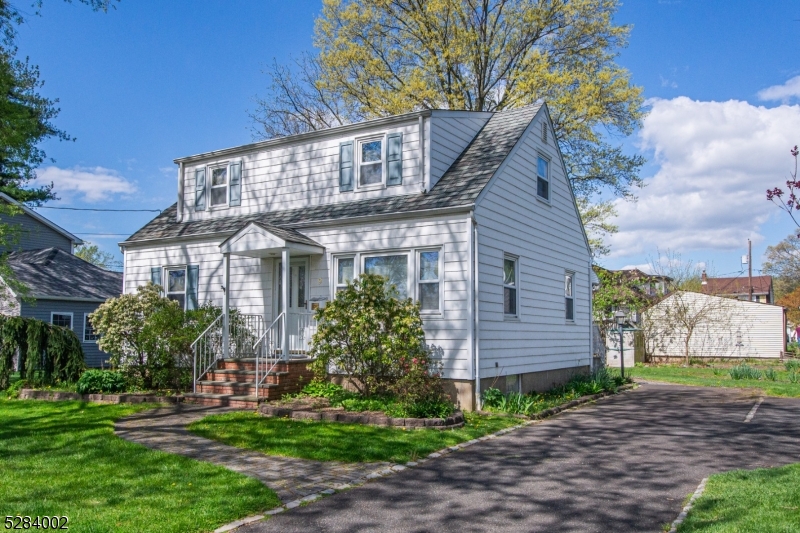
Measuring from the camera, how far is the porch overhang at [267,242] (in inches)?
527

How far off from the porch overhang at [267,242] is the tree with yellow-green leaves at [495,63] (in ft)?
40.5

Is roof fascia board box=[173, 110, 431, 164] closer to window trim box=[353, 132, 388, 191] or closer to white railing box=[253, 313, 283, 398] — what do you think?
window trim box=[353, 132, 388, 191]

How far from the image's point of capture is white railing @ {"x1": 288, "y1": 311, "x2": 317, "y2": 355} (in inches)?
556

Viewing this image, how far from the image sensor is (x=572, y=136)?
2466 centimetres

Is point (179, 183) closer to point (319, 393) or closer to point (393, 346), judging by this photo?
point (319, 393)

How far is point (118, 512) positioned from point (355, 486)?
2.31 metres

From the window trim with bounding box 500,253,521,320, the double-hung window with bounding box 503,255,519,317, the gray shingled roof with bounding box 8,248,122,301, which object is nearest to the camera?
the window trim with bounding box 500,253,521,320

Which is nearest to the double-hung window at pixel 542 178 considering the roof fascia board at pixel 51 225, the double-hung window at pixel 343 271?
the double-hung window at pixel 343 271

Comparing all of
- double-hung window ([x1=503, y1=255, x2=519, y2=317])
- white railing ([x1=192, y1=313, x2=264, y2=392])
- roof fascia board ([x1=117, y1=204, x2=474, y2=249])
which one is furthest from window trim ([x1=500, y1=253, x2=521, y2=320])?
white railing ([x1=192, y1=313, x2=264, y2=392])

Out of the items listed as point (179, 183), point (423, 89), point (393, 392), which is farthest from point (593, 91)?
point (393, 392)

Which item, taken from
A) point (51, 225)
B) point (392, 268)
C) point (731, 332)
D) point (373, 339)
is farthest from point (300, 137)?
point (731, 332)

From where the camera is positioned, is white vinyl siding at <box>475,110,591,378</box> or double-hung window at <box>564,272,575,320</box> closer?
white vinyl siding at <box>475,110,591,378</box>

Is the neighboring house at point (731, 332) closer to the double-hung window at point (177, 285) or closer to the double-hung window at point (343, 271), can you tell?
the double-hung window at point (343, 271)

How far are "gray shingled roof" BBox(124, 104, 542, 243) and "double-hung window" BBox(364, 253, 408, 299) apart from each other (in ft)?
3.10
